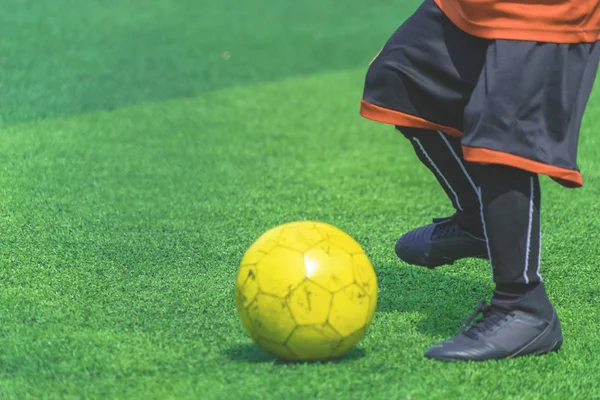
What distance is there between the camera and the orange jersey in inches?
112

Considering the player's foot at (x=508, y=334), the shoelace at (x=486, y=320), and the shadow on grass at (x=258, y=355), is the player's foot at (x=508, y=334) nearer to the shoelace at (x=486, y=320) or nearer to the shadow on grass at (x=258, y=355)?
the shoelace at (x=486, y=320)

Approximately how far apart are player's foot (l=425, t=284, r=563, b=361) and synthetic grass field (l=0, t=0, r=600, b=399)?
5 cm

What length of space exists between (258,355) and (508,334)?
2.62ft

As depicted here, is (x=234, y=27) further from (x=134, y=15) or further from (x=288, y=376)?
(x=288, y=376)

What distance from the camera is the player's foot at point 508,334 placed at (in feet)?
9.53

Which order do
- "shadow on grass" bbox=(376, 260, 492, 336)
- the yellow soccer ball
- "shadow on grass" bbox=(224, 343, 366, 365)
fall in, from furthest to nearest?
"shadow on grass" bbox=(376, 260, 492, 336) < "shadow on grass" bbox=(224, 343, 366, 365) < the yellow soccer ball

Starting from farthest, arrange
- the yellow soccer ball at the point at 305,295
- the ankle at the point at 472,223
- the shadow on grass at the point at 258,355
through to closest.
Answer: the ankle at the point at 472,223, the shadow on grass at the point at 258,355, the yellow soccer ball at the point at 305,295

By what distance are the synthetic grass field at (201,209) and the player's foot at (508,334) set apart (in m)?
0.05

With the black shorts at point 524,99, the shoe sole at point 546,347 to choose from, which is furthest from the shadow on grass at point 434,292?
the black shorts at point 524,99

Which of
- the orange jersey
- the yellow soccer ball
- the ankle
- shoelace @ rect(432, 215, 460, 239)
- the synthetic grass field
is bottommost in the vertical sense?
the synthetic grass field

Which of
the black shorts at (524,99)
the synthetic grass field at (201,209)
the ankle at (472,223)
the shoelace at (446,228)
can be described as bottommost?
the synthetic grass field at (201,209)

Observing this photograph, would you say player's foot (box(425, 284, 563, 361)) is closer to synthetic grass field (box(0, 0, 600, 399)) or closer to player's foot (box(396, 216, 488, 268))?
synthetic grass field (box(0, 0, 600, 399))

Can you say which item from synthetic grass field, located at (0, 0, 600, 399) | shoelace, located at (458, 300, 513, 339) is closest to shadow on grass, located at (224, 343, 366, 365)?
synthetic grass field, located at (0, 0, 600, 399)

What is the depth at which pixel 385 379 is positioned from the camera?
8.86 ft
